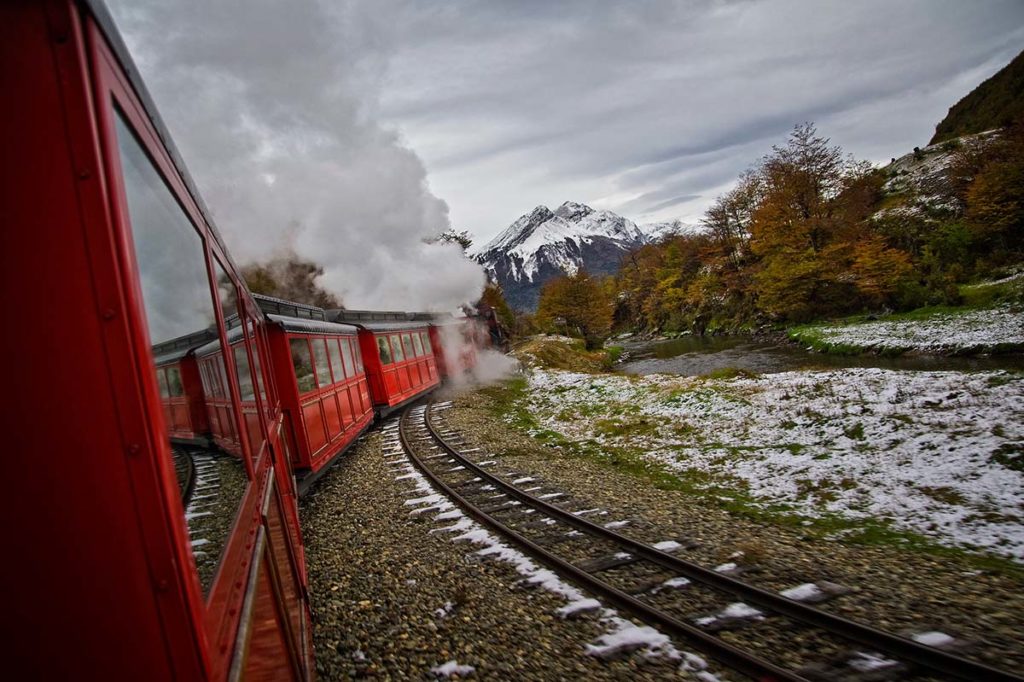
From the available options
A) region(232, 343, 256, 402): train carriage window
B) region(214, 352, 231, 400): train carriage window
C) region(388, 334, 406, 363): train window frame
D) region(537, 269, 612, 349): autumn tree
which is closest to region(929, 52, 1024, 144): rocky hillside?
region(537, 269, 612, 349): autumn tree

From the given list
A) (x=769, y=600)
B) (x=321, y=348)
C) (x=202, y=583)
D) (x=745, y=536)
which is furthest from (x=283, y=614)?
(x=321, y=348)

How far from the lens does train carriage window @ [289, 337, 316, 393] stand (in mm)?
8571

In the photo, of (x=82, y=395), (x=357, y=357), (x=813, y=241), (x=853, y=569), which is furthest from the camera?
(x=813, y=241)

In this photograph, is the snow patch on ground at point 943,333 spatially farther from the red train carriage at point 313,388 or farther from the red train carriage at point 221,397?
the red train carriage at point 221,397

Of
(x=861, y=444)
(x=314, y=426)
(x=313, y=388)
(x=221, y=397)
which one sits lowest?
(x=861, y=444)

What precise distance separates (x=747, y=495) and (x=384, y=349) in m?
11.0

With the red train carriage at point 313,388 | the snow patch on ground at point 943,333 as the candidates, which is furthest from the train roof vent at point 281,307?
the snow patch on ground at point 943,333

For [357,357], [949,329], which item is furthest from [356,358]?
[949,329]

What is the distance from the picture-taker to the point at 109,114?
133 cm

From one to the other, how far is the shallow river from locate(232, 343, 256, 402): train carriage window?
20.2 metres

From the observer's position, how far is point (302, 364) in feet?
28.8

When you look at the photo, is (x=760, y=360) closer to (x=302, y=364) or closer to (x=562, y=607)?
(x=302, y=364)

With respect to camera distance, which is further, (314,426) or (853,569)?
(314,426)

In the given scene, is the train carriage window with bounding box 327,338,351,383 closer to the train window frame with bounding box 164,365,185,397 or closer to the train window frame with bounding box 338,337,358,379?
the train window frame with bounding box 338,337,358,379
